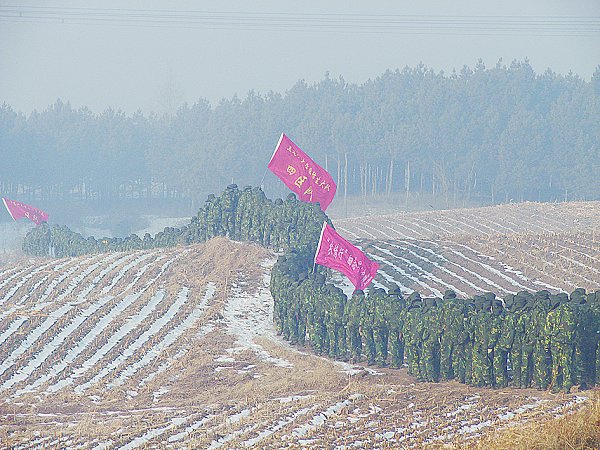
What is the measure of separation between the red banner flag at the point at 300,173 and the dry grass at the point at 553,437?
15883 mm

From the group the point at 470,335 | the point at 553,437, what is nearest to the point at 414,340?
the point at 470,335

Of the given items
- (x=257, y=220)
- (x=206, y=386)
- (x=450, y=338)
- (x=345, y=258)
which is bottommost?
(x=206, y=386)

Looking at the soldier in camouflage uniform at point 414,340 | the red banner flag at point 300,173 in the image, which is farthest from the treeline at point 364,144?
the soldier in camouflage uniform at point 414,340

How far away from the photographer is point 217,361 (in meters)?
18.3

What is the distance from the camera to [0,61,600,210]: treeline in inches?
2709

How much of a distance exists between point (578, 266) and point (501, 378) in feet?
40.6

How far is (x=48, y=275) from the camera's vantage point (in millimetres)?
26641

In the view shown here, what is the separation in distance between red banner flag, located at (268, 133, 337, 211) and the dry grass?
1588 cm

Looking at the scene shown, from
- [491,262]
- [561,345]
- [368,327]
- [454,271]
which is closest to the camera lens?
[561,345]

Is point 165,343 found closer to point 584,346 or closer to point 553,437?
point 584,346

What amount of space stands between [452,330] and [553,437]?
6032mm

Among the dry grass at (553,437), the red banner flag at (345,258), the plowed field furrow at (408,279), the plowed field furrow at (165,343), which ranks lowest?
the plowed field furrow at (165,343)

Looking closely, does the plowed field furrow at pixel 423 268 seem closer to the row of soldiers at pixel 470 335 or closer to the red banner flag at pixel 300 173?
the red banner flag at pixel 300 173

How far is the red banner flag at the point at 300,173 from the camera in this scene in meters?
25.9
